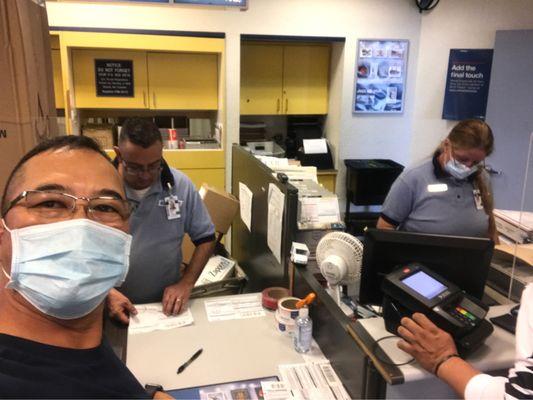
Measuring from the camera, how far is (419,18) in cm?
452

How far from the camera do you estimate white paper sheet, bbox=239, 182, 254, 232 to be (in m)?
2.38

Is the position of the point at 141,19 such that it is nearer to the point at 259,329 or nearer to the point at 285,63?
the point at 285,63

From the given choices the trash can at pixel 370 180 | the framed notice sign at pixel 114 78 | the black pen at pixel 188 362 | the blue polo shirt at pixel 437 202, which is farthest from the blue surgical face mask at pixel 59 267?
the trash can at pixel 370 180

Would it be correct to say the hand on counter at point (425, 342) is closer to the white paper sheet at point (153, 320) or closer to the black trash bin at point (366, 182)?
the white paper sheet at point (153, 320)

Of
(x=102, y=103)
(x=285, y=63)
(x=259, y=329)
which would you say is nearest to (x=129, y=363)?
(x=259, y=329)

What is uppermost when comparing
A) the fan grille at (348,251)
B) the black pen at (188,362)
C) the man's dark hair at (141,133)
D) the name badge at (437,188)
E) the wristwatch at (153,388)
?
the man's dark hair at (141,133)

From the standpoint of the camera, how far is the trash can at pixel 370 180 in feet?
14.6

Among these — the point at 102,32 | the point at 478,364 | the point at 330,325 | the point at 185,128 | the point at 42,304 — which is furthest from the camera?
the point at 185,128

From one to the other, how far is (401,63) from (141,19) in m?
2.56

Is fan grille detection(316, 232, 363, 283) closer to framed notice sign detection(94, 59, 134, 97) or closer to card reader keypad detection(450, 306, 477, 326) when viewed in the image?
card reader keypad detection(450, 306, 477, 326)

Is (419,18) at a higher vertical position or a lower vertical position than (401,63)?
higher

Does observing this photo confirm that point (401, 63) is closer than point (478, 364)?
No

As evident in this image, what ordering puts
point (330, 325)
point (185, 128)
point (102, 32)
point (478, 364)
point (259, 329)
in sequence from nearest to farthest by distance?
point (478, 364), point (330, 325), point (259, 329), point (102, 32), point (185, 128)

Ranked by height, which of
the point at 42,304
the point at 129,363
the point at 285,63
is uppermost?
the point at 285,63
